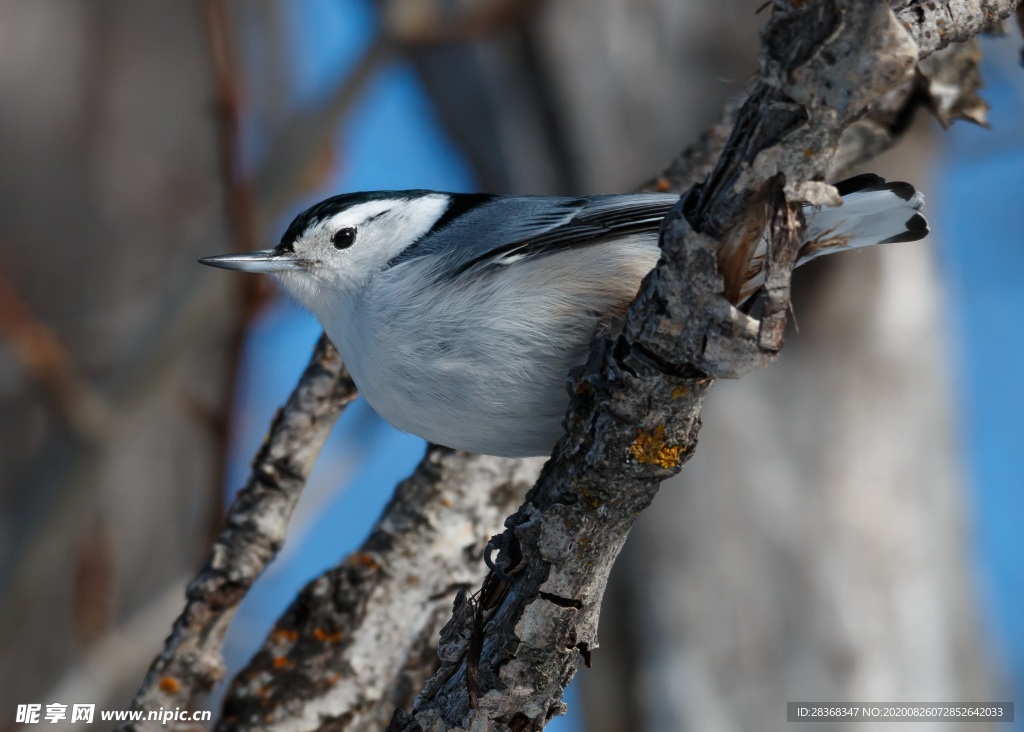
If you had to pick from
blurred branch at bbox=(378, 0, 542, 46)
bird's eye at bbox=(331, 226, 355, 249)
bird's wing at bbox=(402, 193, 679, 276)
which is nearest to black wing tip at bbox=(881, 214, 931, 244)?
bird's wing at bbox=(402, 193, 679, 276)

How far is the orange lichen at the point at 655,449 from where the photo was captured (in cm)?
116

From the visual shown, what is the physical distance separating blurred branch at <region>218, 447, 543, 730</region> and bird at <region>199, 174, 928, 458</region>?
41cm

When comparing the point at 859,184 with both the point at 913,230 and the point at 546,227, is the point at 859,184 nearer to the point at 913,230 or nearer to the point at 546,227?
the point at 913,230

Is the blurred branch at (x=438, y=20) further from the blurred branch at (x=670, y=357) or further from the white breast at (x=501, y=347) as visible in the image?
the blurred branch at (x=670, y=357)

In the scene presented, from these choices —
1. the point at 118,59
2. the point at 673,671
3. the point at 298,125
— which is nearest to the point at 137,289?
the point at 118,59

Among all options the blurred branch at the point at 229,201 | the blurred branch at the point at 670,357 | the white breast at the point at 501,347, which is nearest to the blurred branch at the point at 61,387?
the blurred branch at the point at 229,201

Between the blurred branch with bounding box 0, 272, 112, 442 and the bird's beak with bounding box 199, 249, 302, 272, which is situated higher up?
the bird's beak with bounding box 199, 249, 302, 272

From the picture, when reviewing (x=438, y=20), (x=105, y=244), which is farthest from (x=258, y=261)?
(x=105, y=244)

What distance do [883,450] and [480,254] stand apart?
97.4 inches

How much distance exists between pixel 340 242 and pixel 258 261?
6.5 inches

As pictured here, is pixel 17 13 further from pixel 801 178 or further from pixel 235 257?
pixel 801 178

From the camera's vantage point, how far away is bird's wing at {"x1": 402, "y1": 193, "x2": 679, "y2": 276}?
155cm

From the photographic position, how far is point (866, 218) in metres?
1.46

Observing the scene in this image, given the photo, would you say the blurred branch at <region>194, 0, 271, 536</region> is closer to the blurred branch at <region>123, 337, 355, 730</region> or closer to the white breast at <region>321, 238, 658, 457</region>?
the blurred branch at <region>123, 337, 355, 730</region>
